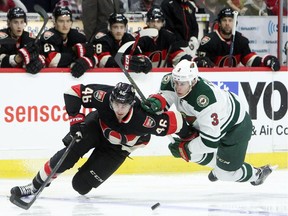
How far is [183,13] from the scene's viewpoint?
8.48 meters

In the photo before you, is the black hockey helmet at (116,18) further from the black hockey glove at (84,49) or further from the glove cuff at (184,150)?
the glove cuff at (184,150)

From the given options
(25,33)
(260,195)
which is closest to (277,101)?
(260,195)

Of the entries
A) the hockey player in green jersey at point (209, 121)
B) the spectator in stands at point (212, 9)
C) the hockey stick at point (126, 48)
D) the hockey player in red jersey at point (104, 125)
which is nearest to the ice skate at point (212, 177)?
the hockey player in green jersey at point (209, 121)

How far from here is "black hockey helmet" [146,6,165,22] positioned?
26.6 feet

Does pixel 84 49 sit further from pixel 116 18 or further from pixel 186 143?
pixel 186 143

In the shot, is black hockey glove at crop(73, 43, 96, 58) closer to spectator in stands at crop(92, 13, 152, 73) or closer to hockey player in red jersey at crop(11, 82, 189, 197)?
spectator in stands at crop(92, 13, 152, 73)

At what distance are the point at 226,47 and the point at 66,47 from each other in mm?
1486

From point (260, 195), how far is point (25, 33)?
2458 mm

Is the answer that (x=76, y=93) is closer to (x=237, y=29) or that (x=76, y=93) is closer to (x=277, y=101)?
(x=277, y=101)

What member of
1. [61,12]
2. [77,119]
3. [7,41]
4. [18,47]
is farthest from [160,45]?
[77,119]

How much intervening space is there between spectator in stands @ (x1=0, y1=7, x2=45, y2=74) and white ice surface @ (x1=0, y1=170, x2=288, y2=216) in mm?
951

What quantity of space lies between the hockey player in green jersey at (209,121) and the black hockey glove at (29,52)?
1496 millimetres

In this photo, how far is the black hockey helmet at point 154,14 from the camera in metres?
8.12

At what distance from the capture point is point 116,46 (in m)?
7.96
